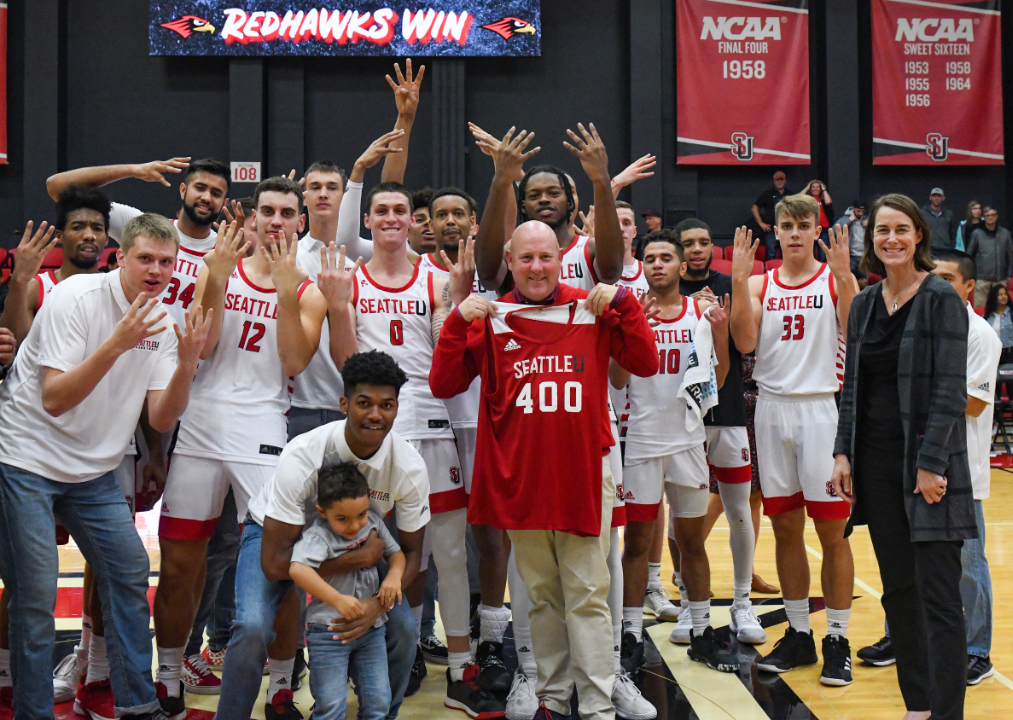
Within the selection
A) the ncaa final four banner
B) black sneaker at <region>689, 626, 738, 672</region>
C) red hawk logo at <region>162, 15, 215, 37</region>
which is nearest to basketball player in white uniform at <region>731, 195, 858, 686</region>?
black sneaker at <region>689, 626, 738, 672</region>

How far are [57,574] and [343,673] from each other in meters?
1.19

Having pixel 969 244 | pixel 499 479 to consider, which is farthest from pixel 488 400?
pixel 969 244

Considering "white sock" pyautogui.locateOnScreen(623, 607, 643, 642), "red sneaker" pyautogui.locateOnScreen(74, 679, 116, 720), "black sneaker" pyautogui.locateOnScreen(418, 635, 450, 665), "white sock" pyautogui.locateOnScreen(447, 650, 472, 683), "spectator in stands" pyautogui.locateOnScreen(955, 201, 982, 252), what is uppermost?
"spectator in stands" pyautogui.locateOnScreen(955, 201, 982, 252)

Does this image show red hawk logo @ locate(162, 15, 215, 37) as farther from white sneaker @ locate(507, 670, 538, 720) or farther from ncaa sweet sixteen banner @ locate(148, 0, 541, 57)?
white sneaker @ locate(507, 670, 538, 720)

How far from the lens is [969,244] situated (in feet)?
49.2

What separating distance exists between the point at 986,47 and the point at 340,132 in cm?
1114

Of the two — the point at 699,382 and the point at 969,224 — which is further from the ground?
the point at 969,224

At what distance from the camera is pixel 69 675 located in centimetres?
444

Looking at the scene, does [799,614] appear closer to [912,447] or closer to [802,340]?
[802,340]

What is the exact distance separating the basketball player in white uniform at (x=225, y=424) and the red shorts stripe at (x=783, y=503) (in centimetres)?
252

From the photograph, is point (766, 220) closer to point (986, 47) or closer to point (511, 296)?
point (986, 47)

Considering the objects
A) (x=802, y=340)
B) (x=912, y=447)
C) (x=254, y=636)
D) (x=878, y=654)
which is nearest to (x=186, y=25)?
(x=802, y=340)

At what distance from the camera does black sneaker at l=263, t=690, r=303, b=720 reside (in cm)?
400

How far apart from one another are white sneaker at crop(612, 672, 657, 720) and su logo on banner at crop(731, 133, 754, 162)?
41.6 feet
